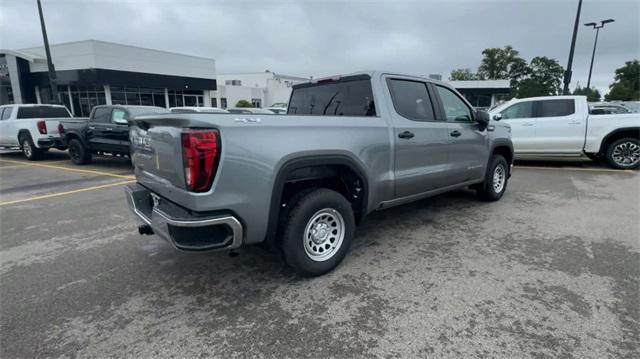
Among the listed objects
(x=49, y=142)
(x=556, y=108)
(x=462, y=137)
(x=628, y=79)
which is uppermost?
(x=628, y=79)

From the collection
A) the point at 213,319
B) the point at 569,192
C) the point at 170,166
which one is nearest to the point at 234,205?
the point at 170,166

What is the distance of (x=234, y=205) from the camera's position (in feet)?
8.61

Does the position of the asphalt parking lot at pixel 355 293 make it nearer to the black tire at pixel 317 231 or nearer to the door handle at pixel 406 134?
the black tire at pixel 317 231

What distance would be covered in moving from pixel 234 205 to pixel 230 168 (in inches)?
11.0

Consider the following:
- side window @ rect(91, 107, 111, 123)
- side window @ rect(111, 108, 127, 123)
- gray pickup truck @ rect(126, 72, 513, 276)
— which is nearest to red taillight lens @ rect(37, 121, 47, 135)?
side window @ rect(91, 107, 111, 123)

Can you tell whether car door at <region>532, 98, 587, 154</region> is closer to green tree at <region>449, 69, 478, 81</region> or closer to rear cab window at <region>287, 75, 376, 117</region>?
rear cab window at <region>287, 75, 376, 117</region>

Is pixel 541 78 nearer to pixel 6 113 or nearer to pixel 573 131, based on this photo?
pixel 573 131

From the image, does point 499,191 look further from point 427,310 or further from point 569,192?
point 427,310

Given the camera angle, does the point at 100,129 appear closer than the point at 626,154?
No

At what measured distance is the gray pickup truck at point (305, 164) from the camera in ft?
8.36

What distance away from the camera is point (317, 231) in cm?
332

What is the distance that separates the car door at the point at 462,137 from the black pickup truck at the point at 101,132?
22.7ft

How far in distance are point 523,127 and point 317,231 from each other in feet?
27.3

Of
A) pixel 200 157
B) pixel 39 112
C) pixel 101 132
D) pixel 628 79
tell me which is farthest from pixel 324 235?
pixel 628 79
